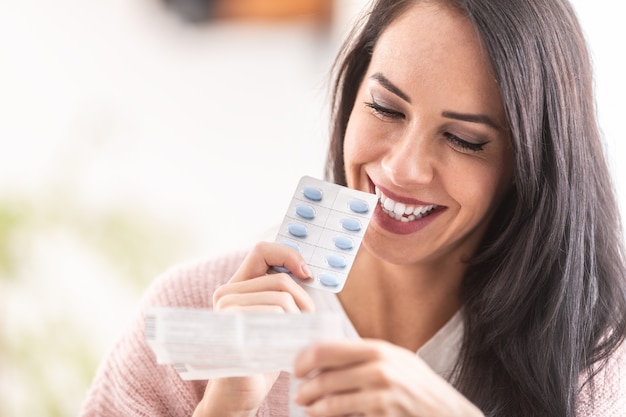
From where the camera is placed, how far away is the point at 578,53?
124 centimetres

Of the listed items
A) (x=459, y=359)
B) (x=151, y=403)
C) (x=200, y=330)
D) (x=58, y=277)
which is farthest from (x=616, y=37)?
(x=58, y=277)

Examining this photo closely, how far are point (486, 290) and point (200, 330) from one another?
0.64 metres

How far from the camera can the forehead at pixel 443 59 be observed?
1.14 meters

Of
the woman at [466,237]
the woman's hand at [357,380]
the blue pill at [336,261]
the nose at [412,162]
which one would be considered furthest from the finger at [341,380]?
the nose at [412,162]

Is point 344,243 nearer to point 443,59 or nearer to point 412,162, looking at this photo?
point 412,162

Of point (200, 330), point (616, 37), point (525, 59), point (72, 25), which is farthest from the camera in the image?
point (72, 25)

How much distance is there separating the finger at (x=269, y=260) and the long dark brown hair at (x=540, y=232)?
347 millimetres

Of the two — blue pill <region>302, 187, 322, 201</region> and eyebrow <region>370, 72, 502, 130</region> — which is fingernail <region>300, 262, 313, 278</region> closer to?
blue pill <region>302, 187, 322, 201</region>

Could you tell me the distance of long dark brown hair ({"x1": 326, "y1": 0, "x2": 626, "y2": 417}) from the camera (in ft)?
3.83

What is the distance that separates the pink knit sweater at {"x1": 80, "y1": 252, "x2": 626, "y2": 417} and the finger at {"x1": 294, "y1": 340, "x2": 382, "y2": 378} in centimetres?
47

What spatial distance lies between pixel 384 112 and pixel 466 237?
29cm

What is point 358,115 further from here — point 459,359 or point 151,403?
point 151,403

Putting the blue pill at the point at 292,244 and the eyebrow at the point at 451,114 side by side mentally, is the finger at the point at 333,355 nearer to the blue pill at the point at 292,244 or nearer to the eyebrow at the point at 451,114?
the blue pill at the point at 292,244

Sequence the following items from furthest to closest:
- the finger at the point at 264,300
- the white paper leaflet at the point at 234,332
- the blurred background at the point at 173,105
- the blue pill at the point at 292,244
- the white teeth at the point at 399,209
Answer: the blurred background at the point at 173,105, the white teeth at the point at 399,209, the blue pill at the point at 292,244, the finger at the point at 264,300, the white paper leaflet at the point at 234,332
